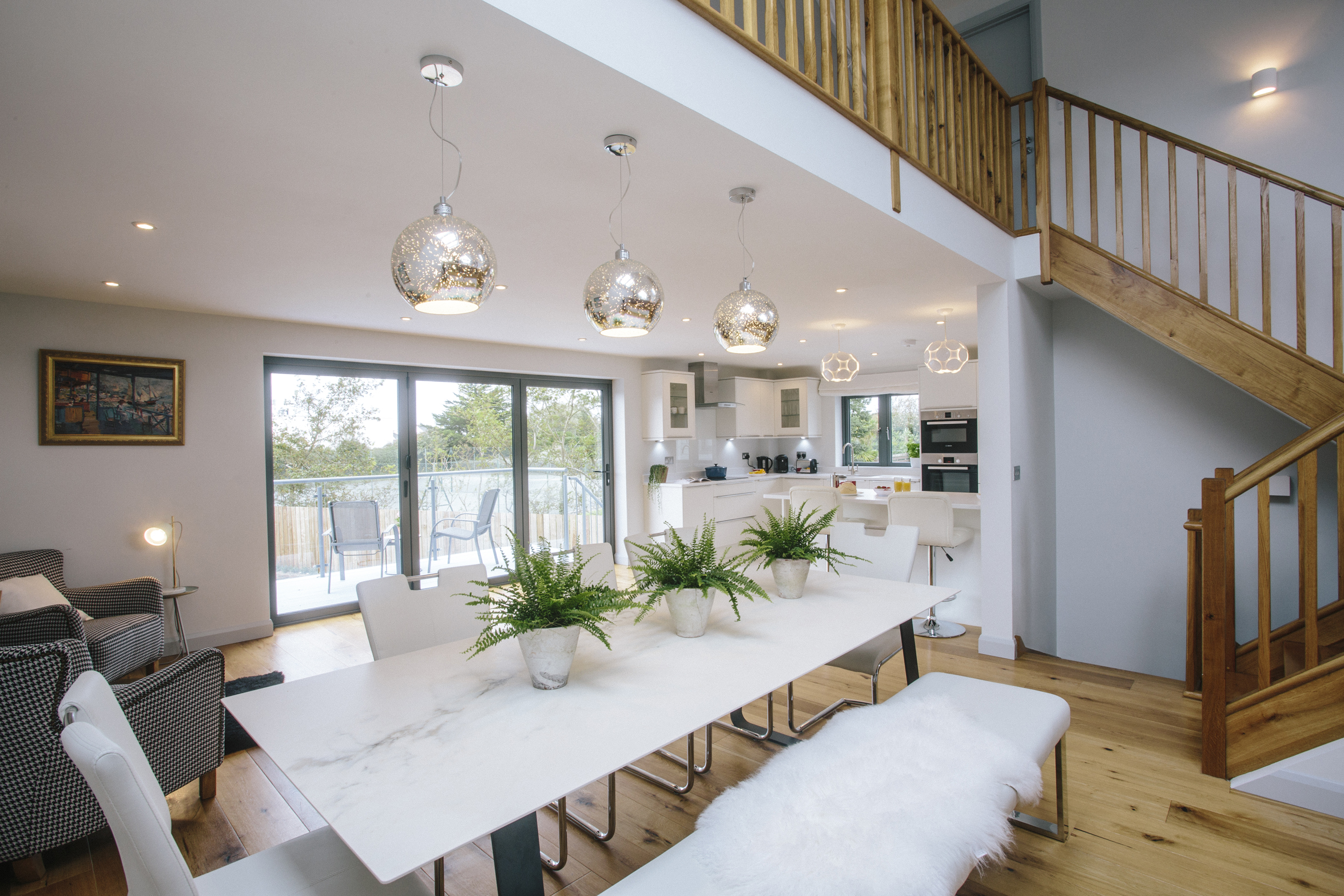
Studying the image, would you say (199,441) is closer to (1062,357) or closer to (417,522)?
(417,522)

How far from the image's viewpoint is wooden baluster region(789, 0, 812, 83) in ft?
7.46

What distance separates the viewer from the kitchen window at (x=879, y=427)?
790 cm

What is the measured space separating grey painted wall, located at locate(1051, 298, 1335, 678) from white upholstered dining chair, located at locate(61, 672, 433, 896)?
4.29 metres

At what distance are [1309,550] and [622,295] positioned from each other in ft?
8.64

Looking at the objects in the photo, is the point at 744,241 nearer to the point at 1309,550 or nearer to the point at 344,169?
the point at 344,169

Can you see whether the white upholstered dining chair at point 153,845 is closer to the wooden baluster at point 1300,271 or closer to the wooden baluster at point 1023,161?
the wooden baluster at point 1300,271

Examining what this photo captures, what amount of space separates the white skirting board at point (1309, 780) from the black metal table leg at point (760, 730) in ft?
4.16

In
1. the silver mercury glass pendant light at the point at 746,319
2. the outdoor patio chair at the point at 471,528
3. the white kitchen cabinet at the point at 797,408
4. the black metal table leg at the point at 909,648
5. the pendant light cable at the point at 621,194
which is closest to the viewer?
the pendant light cable at the point at 621,194

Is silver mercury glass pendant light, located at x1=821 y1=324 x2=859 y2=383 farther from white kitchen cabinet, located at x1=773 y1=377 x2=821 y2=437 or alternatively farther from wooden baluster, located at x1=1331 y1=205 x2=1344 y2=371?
wooden baluster, located at x1=1331 y1=205 x2=1344 y2=371

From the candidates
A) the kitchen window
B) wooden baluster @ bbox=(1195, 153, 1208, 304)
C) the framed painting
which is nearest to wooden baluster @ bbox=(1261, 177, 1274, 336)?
wooden baluster @ bbox=(1195, 153, 1208, 304)

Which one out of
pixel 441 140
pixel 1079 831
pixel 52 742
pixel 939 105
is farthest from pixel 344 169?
pixel 1079 831

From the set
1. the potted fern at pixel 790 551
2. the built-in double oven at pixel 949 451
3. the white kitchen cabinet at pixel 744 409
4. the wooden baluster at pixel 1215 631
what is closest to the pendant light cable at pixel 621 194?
the potted fern at pixel 790 551

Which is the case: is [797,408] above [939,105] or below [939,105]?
below

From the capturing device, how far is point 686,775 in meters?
2.59
